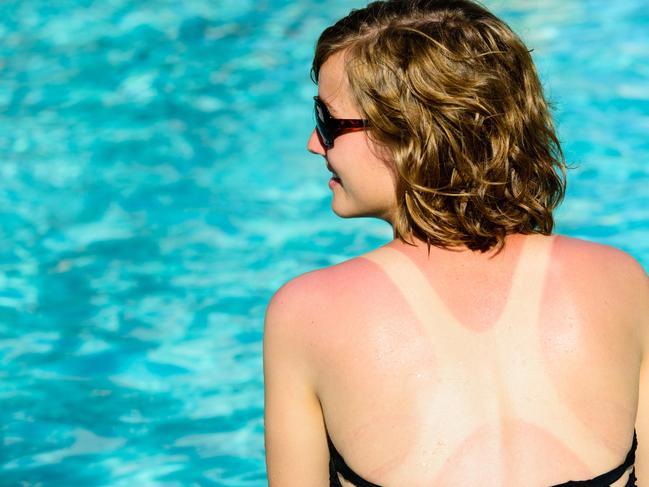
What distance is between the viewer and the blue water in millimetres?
4352

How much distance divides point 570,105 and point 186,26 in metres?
2.62

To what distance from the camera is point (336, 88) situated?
2.10 meters

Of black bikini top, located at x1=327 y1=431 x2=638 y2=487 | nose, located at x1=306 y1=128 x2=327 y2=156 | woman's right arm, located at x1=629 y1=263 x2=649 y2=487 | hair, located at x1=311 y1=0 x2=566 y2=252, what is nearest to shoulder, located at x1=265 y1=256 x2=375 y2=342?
hair, located at x1=311 y1=0 x2=566 y2=252

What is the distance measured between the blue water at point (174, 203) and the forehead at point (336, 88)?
235 cm

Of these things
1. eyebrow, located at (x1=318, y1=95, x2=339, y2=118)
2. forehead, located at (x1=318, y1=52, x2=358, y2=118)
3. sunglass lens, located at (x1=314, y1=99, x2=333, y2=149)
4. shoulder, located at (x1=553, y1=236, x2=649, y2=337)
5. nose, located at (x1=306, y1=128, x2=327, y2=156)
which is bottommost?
shoulder, located at (x1=553, y1=236, x2=649, y2=337)

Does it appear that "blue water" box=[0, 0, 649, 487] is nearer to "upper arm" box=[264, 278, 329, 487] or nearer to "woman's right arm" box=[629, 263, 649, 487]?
"upper arm" box=[264, 278, 329, 487]

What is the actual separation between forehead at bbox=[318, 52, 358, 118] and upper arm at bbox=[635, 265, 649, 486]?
2.08 ft

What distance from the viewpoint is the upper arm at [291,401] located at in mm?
1934

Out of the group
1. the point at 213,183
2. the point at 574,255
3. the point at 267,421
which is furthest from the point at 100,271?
the point at 574,255

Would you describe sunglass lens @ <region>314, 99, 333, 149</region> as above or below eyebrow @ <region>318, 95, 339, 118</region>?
below

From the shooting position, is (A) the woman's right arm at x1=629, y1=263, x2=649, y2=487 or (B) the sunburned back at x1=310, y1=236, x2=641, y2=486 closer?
(B) the sunburned back at x1=310, y1=236, x2=641, y2=486

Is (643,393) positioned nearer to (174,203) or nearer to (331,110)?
(331,110)

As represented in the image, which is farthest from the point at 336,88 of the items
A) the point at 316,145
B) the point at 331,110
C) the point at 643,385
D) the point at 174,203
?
the point at 174,203

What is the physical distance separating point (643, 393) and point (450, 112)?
2.25ft
